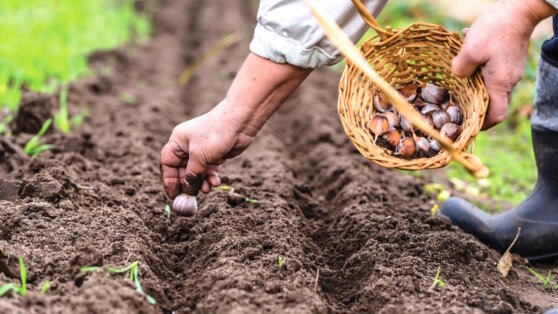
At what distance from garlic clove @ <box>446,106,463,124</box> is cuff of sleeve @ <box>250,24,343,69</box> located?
1.46 ft

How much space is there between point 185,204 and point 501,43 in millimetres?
1233

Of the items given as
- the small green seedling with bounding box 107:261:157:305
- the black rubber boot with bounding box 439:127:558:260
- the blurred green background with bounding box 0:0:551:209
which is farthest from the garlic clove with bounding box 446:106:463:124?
the blurred green background with bounding box 0:0:551:209

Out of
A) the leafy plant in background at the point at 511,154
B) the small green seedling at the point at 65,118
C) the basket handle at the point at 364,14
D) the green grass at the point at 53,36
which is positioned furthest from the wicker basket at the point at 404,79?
the green grass at the point at 53,36

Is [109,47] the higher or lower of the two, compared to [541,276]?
lower

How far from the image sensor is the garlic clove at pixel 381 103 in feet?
7.45

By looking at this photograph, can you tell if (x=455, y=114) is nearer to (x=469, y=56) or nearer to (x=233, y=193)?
(x=469, y=56)

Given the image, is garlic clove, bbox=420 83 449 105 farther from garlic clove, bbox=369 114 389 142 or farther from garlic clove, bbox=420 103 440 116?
garlic clove, bbox=369 114 389 142

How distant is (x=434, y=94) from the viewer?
2268 millimetres

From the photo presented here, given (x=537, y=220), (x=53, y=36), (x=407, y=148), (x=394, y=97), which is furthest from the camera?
(x=53, y=36)

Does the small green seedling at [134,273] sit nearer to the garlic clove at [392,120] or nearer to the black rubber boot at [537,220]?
the garlic clove at [392,120]

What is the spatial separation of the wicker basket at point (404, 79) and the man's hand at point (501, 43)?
5cm

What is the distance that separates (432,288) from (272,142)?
6.30ft

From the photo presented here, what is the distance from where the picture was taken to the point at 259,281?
1.93 meters

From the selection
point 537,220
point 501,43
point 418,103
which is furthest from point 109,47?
point 501,43
